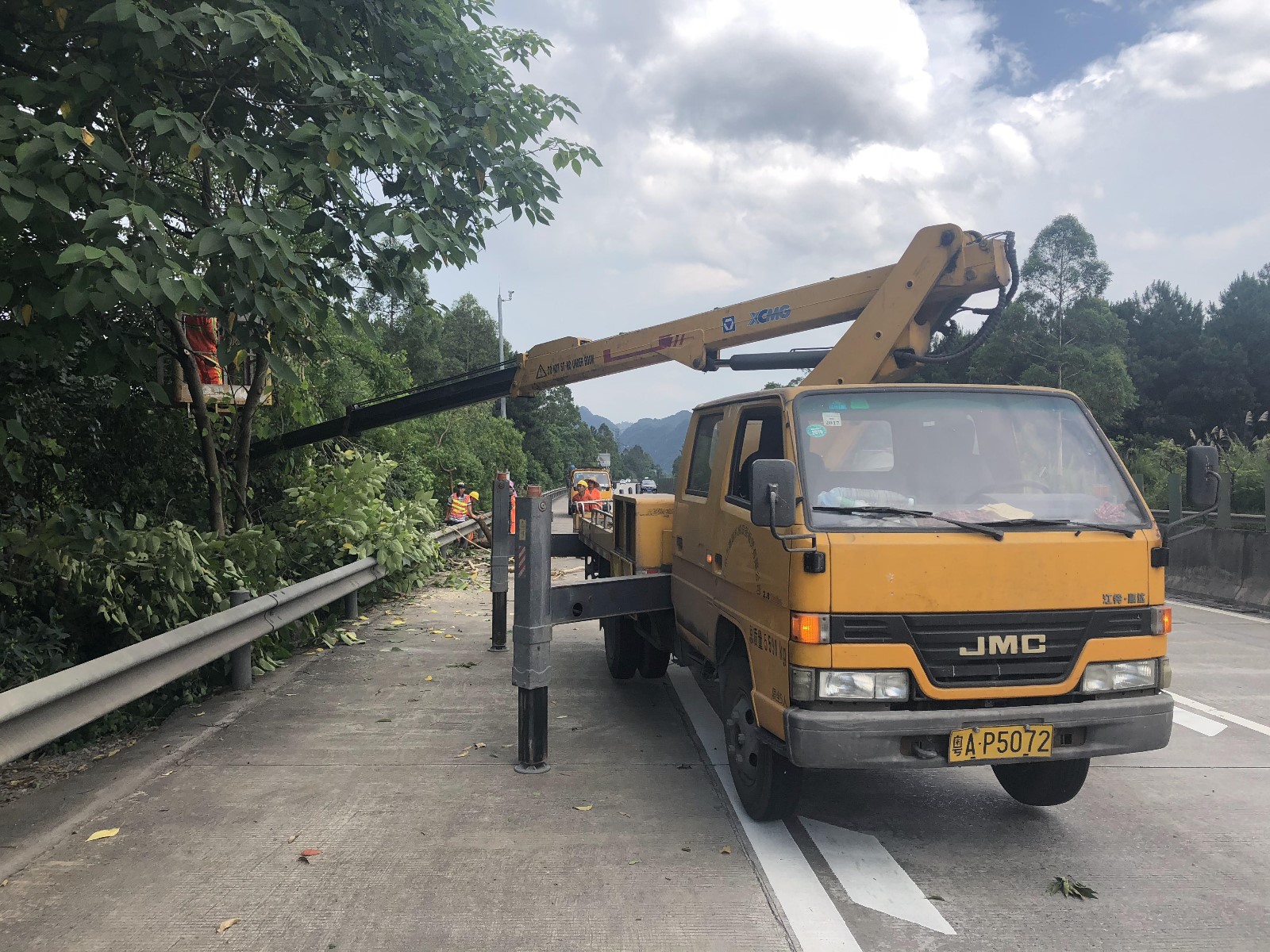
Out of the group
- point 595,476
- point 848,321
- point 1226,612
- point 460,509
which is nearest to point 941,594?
point 848,321

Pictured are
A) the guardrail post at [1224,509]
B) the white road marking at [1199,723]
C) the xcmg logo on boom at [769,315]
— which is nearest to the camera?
the white road marking at [1199,723]

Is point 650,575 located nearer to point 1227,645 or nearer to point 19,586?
point 19,586

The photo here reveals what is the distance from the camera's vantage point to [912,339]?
291 inches

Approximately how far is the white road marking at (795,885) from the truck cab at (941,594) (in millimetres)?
117

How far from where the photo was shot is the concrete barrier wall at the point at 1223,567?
40.5ft

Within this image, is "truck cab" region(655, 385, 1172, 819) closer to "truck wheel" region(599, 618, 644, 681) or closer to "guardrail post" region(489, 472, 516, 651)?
"truck wheel" region(599, 618, 644, 681)

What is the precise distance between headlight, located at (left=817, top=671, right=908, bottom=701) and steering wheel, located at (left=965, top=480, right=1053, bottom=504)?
3.20 ft

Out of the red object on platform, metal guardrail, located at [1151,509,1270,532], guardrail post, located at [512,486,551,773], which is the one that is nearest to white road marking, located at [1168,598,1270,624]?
metal guardrail, located at [1151,509,1270,532]

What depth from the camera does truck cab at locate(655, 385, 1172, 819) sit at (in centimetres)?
389

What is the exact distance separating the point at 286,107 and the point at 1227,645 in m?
9.96

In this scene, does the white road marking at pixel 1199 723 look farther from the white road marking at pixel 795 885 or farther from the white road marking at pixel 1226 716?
the white road marking at pixel 795 885

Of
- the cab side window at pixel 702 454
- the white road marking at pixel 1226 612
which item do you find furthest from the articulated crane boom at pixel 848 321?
the white road marking at pixel 1226 612

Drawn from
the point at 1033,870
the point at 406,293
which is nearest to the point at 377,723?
the point at 406,293

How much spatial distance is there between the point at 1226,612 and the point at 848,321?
24.7ft
